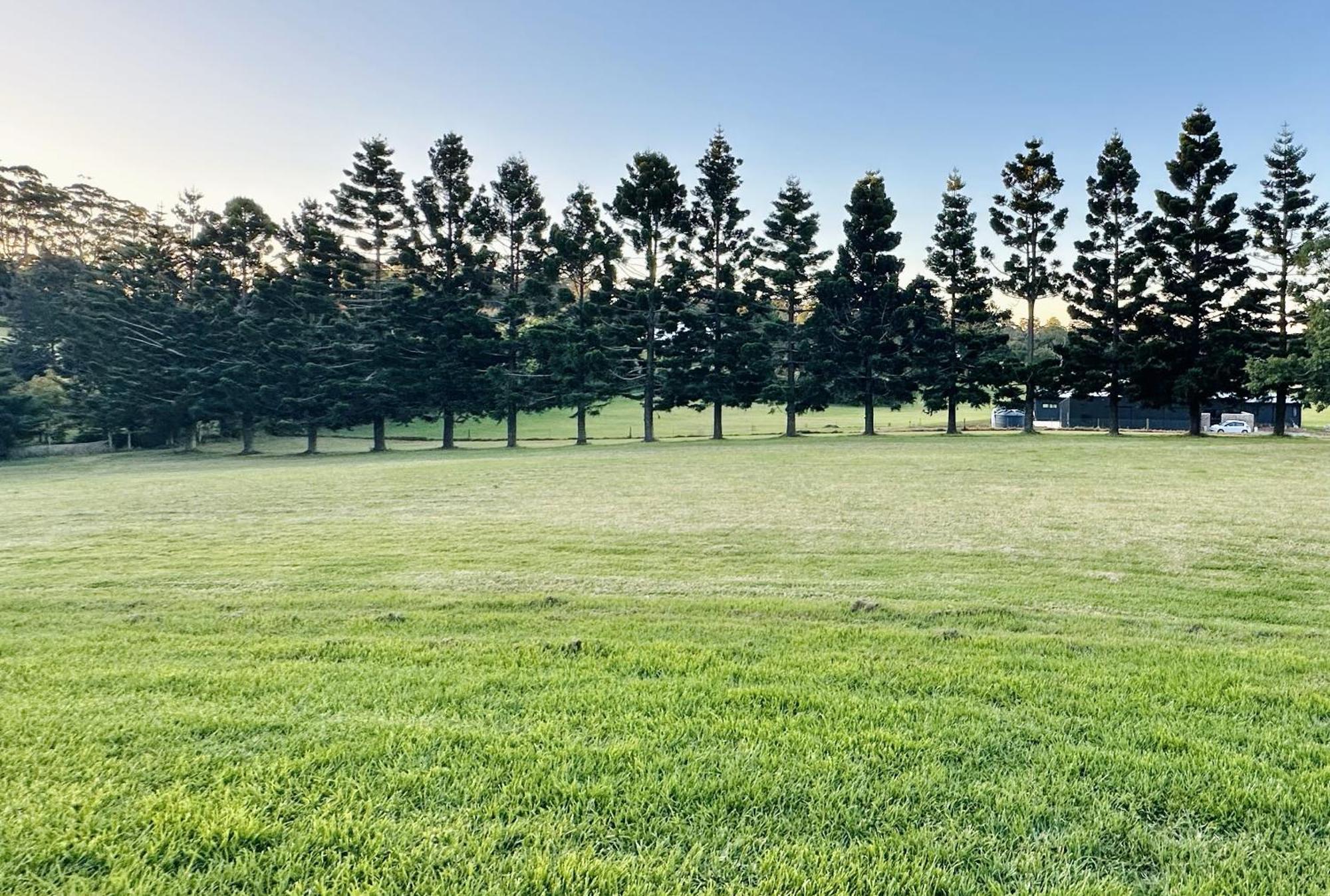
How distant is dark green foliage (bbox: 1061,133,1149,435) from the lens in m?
33.6

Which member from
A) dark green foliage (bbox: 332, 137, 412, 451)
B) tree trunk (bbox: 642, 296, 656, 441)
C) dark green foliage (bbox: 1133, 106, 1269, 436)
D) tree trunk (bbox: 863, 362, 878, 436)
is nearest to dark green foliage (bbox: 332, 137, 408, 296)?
dark green foliage (bbox: 332, 137, 412, 451)

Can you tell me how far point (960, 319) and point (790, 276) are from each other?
34.2 feet

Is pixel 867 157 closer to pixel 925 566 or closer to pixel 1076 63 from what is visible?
pixel 1076 63

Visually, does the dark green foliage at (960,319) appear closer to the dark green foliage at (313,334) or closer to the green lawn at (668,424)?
the green lawn at (668,424)

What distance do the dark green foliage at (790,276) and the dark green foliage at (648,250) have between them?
504cm

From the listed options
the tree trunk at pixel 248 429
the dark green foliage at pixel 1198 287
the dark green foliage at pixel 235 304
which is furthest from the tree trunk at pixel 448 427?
the dark green foliage at pixel 1198 287

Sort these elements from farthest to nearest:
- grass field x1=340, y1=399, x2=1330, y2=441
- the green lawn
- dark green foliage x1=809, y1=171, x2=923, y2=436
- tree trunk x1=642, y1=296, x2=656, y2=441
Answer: the green lawn < grass field x1=340, y1=399, x2=1330, y2=441 < dark green foliage x1=809, y1=171, x2=923, y2=436 < tree trunk x1=642, y1=296, x2=656, y2=441

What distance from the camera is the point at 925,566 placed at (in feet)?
22.7

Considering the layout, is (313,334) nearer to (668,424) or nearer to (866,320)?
(668,424)

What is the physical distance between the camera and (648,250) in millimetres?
36219

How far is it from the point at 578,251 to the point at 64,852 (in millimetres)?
35429

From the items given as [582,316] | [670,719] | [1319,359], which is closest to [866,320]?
[582,316]

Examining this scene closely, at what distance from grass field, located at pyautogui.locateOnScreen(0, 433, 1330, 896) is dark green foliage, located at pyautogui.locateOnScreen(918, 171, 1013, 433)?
3076 centimetres

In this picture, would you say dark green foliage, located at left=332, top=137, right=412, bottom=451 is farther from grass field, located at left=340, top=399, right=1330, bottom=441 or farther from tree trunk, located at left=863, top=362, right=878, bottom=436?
tree trunk, located at left=863, top=362, right=878, bottom=436
